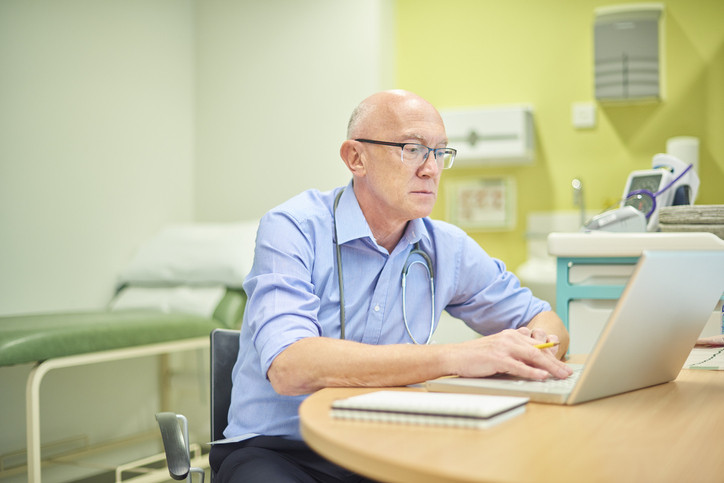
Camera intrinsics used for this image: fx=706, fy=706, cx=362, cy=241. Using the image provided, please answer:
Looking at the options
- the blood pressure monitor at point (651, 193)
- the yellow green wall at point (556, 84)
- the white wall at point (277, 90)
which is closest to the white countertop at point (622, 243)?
the blood pressure monitor at point (651, 193)

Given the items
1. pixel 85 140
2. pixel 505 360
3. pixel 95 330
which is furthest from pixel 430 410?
pixel 85 140

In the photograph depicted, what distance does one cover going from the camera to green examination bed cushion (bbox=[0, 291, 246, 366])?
6.83ft

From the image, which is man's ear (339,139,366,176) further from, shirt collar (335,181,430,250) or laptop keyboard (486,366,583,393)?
laptop keyboard (486,366,583,393)

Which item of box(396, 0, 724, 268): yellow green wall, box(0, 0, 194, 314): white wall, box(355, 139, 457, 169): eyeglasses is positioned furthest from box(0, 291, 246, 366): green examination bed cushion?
box(396, 0, 724, 268): yellow green wall

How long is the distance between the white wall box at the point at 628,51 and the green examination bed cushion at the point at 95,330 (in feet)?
6.33

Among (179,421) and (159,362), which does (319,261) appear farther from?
(159,362)

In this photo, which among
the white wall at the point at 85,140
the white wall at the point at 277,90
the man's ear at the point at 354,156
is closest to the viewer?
the man's ear at the point at 354,156

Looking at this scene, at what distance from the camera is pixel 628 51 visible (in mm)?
3184

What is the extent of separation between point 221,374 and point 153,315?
136 cm

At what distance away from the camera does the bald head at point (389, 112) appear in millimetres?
1440

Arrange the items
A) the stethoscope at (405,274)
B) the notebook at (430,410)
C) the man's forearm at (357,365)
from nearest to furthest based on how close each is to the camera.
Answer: the notebook at (430,410) < the man's forearm at (357,365) < the stethoscope at (405,274)

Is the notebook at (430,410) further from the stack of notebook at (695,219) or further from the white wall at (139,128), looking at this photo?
the white wall at (139,128)

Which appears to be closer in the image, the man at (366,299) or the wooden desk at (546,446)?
the wooden desk at (546,446)

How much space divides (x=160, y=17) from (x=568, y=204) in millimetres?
2286
